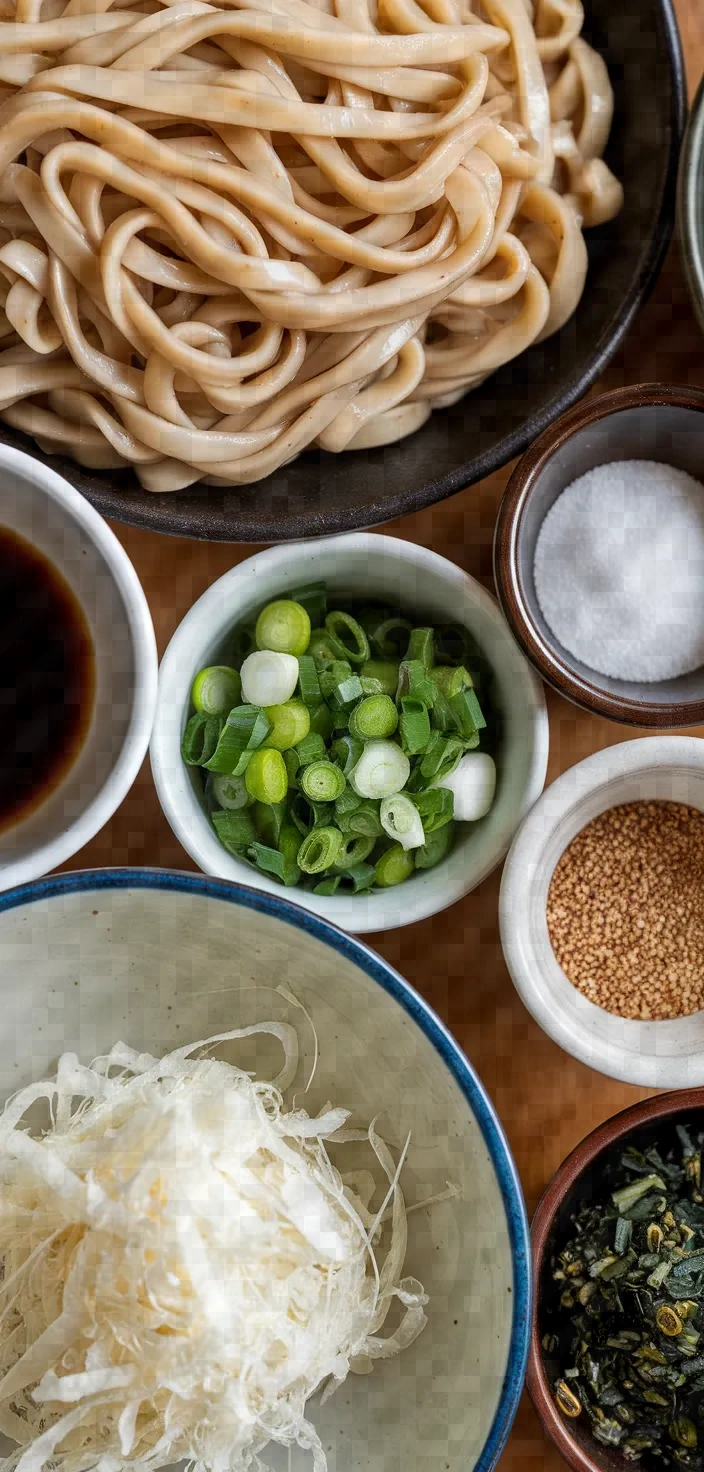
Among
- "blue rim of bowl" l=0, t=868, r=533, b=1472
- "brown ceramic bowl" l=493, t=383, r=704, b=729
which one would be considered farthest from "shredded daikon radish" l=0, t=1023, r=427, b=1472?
"brown ceramic bowl" l=493, t=383, r=704, b=729

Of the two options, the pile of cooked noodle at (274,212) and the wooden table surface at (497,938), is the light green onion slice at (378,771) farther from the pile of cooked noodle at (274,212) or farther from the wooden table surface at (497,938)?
the pile of cooked noodle at (274,212)

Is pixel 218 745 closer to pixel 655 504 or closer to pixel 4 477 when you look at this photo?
pixel 4 477

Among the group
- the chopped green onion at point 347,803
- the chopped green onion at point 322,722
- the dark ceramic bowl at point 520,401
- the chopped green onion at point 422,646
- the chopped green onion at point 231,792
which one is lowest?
the chopped green onion at point 347,803

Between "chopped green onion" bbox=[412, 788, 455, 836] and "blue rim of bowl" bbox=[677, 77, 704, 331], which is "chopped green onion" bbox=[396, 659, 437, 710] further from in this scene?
"blue rim of bowl" bbox=[677, 77, 704, 331]

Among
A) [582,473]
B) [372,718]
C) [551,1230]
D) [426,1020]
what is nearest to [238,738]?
[372,718]

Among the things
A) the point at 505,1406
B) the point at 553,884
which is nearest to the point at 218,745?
the point at 553,884

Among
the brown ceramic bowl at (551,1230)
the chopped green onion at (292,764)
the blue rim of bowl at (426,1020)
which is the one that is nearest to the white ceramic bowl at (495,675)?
the chopped green onion at (292,764)

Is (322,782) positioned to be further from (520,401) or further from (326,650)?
(520,401)
